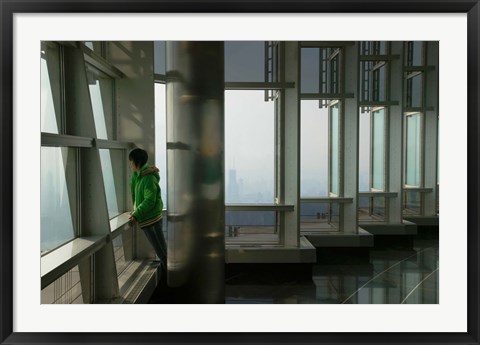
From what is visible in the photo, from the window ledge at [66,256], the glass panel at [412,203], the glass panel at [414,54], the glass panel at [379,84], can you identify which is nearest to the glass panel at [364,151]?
the glass panel at [379,84]

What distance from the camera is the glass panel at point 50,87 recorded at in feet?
9.28

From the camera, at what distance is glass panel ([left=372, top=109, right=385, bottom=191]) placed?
28.3 feet

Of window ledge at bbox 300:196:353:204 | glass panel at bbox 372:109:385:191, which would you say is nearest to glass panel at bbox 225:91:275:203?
window ledge at bbox 300:196:353:204

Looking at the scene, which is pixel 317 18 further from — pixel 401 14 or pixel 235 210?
pixel 235 210

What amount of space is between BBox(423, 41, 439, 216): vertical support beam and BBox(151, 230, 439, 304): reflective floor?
101 inches

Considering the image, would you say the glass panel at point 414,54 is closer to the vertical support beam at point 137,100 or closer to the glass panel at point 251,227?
the glass panel at point 251,227

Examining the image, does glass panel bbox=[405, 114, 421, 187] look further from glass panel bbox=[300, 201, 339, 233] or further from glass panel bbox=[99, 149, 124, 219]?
glass panel bbox=[99, 149, 124, 219]

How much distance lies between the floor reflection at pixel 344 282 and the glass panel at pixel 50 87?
246 centimetres

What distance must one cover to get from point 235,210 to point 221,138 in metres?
3.84

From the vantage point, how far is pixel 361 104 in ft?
27.8

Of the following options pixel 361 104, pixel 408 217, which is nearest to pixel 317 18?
pixel 361 104

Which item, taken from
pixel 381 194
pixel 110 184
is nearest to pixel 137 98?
pixel 110 184

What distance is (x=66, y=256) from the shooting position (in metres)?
2.73

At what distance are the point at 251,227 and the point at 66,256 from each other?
3.86 metres
